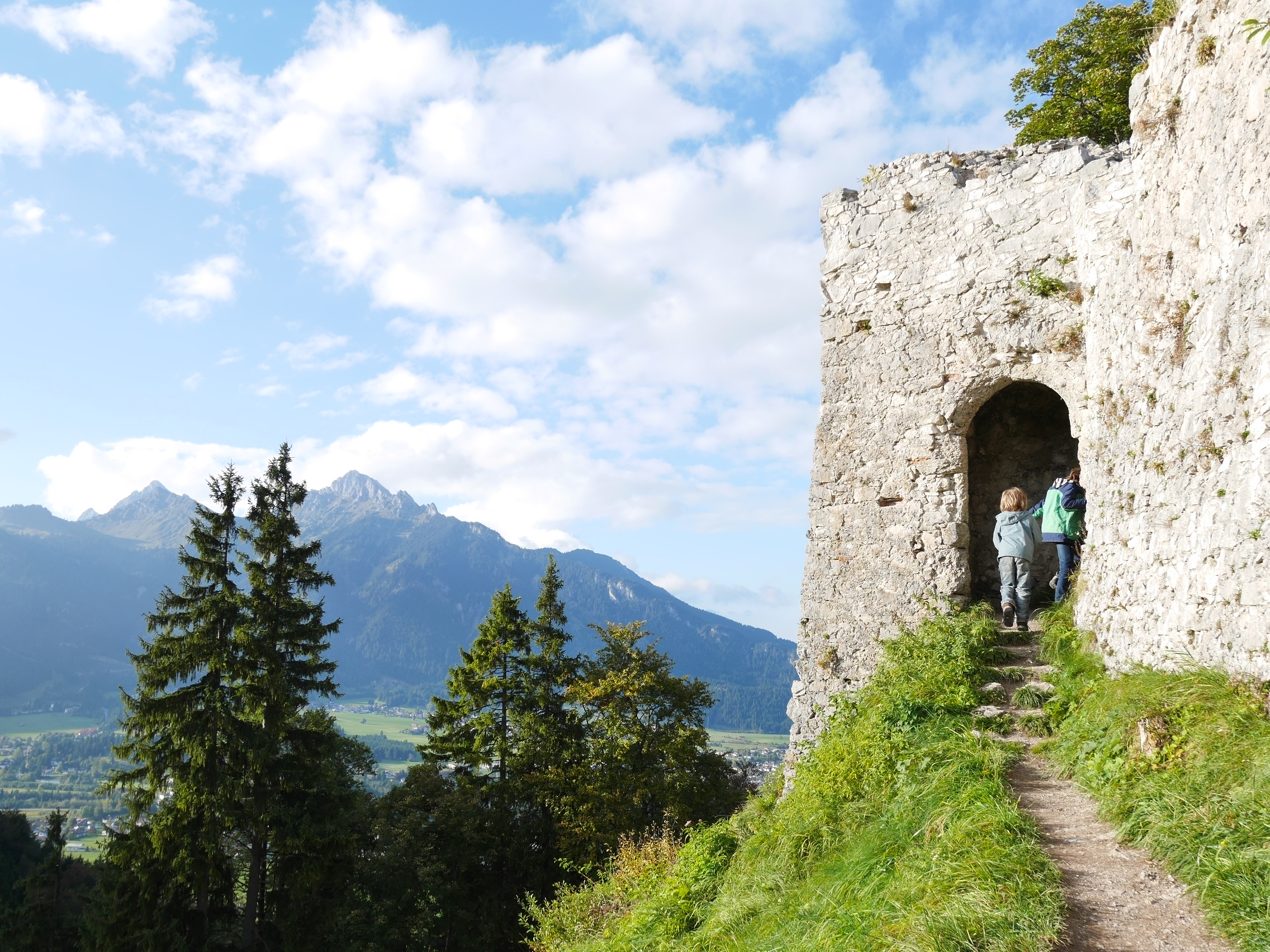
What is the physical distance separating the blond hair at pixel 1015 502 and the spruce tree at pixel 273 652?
17663 mm

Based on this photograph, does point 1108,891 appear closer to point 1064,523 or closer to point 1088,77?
point 1064,523

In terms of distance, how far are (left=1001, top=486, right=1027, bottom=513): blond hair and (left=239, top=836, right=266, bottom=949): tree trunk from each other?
19552 millimetres

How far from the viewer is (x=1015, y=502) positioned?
9953 millimetres

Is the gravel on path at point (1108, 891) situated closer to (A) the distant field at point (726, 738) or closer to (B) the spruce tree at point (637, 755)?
(B) the spruce tree at point (637, 755)

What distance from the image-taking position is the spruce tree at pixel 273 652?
20.2 metres

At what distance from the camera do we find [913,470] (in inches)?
411

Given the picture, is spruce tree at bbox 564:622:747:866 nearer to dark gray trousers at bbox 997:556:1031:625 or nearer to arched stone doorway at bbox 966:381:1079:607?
arched stone doorway at bbox 966:381:1079:607

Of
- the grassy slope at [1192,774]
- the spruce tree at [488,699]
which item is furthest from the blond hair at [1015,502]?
the spruce tree at [488,699]

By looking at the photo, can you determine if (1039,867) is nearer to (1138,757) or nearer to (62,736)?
(1138,757)

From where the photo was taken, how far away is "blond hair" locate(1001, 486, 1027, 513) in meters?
9.93

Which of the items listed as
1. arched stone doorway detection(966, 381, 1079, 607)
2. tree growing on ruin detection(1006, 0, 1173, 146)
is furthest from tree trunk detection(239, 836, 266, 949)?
tree growing on ruin detection(1006, 0, 1173, 146)

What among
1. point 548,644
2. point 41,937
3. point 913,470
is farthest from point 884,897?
point 41,937

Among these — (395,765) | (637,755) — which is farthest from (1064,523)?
(395,765)

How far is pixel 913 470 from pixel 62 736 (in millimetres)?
225752
